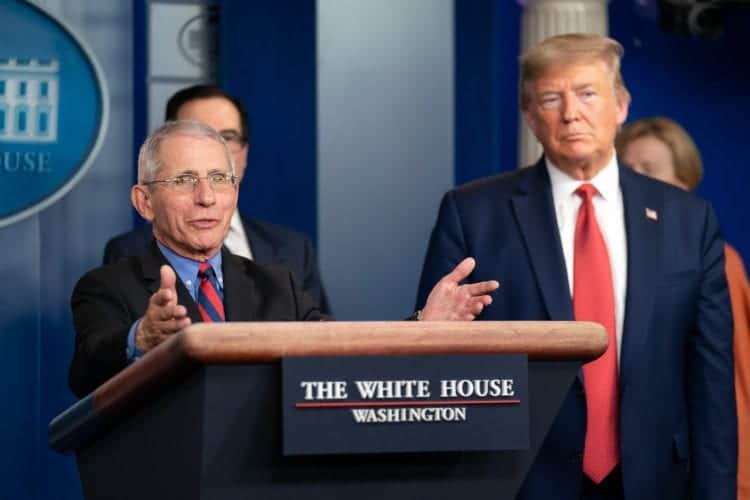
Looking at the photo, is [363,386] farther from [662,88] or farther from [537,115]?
[662,88]

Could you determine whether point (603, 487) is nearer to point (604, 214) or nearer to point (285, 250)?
point (604, 214)

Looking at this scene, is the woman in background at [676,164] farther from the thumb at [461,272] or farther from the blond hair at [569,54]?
the thumb at [461,272]

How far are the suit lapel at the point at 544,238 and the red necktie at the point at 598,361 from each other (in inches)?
1.2

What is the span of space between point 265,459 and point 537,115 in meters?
1.60

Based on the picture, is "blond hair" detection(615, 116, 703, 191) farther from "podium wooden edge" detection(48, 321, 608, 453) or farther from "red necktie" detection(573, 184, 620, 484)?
"podium wooden edge" detection(48, 321, 608, 453)

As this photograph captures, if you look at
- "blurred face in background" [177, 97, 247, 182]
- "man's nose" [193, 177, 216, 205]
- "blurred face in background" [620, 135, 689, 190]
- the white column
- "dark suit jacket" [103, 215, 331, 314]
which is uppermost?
the white column

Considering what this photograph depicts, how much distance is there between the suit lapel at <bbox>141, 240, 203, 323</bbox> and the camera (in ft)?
7.54

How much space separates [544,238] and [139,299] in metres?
0.97

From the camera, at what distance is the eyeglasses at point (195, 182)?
7.89ft

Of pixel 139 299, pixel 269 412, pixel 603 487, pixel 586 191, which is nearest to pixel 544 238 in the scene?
pixel 586 191

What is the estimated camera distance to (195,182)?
7.93ft

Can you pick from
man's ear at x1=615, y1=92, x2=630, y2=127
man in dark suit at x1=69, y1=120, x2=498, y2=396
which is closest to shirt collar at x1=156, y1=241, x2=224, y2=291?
man in dark suit at x1=69, y1=120, x2=498, y2=396

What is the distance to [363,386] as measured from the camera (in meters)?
1.71

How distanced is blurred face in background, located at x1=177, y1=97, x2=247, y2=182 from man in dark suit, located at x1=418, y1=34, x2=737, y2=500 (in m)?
0.91
